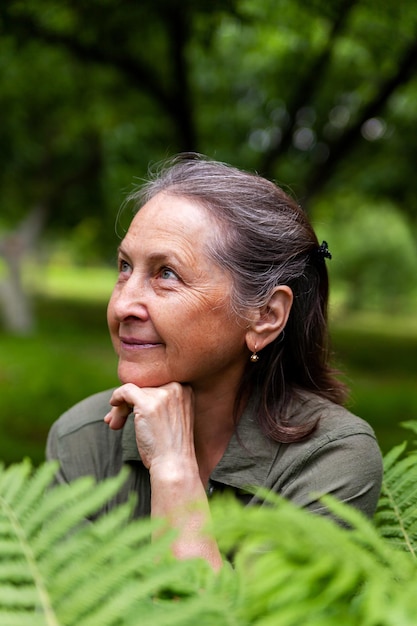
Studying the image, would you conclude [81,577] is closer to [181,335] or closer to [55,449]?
[181,335]

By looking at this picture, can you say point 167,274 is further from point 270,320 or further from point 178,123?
point 178,123

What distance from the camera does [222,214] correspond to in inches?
90.4

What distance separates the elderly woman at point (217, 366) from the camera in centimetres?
214

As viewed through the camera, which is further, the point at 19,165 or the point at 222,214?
the point at 19,165

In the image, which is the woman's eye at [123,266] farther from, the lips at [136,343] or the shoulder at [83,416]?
the shoulder at [83,416]

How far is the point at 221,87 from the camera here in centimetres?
1319

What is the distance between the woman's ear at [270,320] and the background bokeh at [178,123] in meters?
0.73

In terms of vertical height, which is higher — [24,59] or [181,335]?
[24,59]

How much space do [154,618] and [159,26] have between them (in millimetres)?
6664

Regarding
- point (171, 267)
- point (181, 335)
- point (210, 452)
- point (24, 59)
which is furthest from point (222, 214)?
point (24, 59)

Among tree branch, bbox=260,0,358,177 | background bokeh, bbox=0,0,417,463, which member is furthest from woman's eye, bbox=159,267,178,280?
tree branch, bbox=260,0,358,177

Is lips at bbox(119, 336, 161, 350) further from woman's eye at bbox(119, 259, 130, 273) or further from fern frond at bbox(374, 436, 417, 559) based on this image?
fern frond at bbox(374, 436, 417, 559)

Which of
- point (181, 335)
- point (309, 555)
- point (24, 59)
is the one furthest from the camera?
point (24, 59)

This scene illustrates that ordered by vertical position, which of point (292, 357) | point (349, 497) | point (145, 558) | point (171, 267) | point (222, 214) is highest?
point (222, 214)
